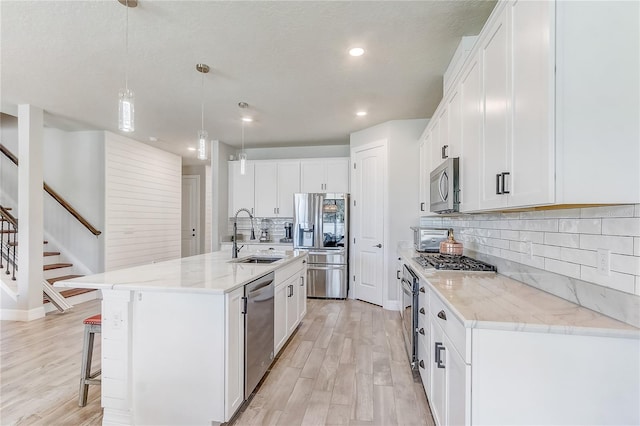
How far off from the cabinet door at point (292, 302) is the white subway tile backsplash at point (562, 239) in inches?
82.8

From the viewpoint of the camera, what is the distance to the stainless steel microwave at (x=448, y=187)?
2.28 meters

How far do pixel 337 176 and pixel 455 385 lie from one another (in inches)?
165

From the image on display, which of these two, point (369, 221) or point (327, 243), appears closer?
point (369, 221)

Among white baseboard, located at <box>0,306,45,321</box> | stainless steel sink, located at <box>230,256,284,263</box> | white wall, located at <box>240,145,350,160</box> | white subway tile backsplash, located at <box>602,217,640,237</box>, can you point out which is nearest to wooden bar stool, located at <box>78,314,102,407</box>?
stainless steel sink, located at <box>230,256,284,263</box>

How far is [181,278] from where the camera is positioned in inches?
81.1

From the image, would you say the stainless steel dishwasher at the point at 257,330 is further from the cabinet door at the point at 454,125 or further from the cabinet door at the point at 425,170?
the cabinet door at the point at 425,170

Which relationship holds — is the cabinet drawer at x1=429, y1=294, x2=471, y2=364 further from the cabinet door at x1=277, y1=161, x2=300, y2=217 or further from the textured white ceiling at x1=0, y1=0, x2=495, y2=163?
the cabinet door at x1=277, y1=161, x2=300, y2=217

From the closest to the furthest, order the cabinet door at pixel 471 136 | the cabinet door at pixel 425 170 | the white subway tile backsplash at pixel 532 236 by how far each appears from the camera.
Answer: the white subway tile backsplash at pixel 532 236 < the cabinet door at pixel 471 136 < the cabinet door at pixel 425 170

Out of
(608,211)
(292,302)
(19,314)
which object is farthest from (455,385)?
(19,314)

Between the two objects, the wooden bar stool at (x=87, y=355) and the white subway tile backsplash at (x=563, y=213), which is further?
the wooden bar stool at (x=87, y=355)

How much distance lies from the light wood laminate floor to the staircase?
43 centimetres

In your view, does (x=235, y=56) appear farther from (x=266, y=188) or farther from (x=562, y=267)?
(x=266, y=188)

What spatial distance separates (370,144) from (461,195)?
2683 millimetres

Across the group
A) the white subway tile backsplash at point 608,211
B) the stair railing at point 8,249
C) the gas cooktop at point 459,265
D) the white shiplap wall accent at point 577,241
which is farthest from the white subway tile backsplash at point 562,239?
the stair railing at point 8,249
